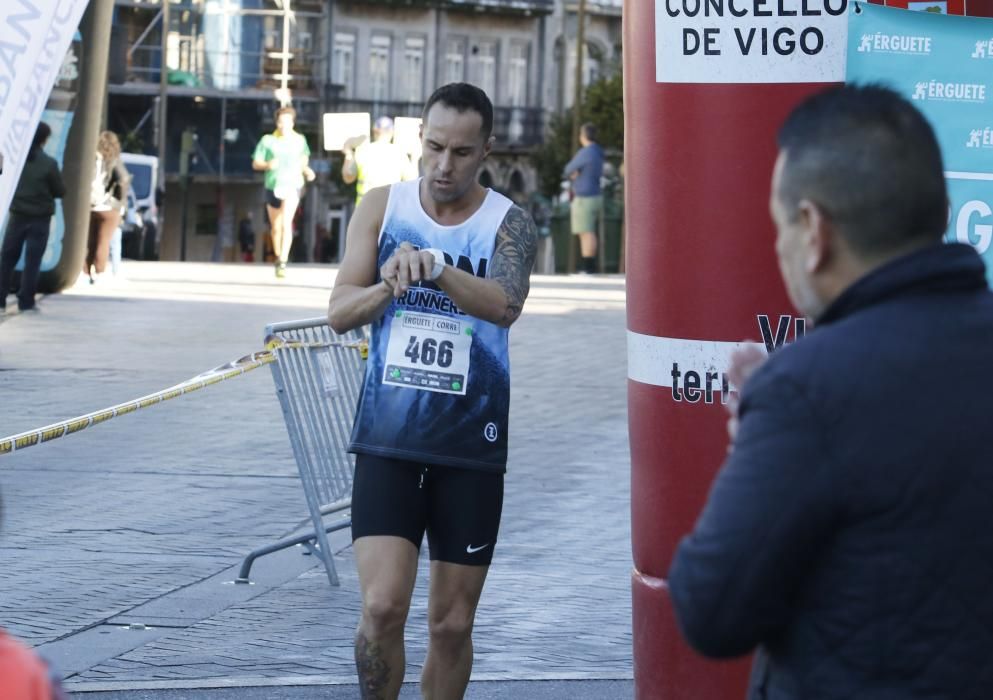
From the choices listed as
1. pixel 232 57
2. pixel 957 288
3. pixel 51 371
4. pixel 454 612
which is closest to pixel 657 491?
pixel 454 612

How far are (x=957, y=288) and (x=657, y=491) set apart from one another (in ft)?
7.93

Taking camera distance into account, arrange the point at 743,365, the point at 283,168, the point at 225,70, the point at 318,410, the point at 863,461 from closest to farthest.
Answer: the point at 863,461, the point at 743,365, the point at 318,410, the point at 283,168, the point at 225,70

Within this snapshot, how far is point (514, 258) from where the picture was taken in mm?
5109

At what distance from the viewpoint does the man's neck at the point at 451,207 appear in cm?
512

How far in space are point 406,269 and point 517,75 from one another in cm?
7497

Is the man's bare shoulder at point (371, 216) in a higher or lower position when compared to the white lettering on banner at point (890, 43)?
lower

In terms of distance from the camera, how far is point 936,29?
4.85m

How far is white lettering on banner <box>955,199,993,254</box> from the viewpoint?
4.98 meters

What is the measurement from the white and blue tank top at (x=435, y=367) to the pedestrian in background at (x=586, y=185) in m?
22.8

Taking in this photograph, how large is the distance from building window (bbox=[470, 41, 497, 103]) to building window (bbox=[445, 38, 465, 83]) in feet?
1.40

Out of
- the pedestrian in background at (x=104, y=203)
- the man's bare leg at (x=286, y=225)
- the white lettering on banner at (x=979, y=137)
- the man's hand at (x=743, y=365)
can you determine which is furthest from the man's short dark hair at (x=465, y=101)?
the pedestrian in background at (x=104, y=203)

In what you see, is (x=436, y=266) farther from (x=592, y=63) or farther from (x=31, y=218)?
(x=592, y=63)

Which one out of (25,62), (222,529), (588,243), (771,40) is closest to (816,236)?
(771,40)

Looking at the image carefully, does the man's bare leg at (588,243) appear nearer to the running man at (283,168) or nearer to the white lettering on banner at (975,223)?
the running man at (283,168)
